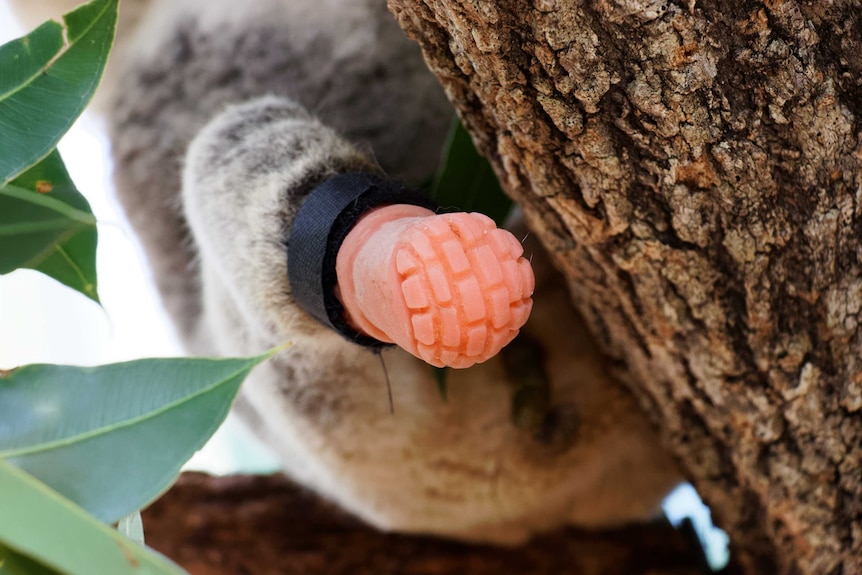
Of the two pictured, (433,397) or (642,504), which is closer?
(433,397)

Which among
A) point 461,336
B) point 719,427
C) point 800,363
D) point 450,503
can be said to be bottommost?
point 450,503

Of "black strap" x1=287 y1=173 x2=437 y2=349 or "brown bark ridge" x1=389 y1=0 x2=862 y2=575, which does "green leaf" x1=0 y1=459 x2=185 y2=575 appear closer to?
"black strap" x1=287 y1=173 x2=437 y2=349

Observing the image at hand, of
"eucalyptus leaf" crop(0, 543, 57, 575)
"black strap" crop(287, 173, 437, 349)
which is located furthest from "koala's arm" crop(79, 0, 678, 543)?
"eucalyptus leaf" crop(0, 543, 57, 575)

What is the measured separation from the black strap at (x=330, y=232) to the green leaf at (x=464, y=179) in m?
0.19

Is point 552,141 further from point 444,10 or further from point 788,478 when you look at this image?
point 788,478

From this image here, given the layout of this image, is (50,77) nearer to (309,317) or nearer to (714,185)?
(309,317)

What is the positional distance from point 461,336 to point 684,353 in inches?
15.5

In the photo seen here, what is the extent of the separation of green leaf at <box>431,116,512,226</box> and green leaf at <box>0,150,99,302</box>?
468mm

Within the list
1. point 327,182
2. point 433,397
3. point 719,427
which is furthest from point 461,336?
point 433,397

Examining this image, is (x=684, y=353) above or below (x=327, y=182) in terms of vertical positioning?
below

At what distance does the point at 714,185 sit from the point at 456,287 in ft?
0.97

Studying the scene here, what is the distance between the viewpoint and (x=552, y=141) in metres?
0.83

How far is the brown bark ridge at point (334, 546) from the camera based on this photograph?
63.8 inches

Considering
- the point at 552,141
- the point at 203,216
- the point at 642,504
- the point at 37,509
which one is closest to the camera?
the point at 37,509
